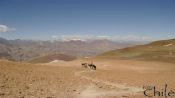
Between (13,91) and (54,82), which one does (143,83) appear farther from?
(13,91)

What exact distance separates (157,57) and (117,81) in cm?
3527

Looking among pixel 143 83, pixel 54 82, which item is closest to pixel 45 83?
pixel 54 82

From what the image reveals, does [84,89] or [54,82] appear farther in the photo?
[54,82]

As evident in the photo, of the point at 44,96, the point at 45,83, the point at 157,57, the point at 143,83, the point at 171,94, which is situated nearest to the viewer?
the point at 44,96

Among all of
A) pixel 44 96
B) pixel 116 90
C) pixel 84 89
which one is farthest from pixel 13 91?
pixel 116 90

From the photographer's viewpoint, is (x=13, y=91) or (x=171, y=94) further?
(x=171, y=94)

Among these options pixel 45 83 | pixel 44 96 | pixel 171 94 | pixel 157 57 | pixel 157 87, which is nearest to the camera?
pixel 44 96

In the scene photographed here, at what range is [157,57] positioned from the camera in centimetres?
6106

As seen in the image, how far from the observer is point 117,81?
28203mm

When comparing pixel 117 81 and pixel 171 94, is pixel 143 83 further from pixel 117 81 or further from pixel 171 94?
pixel 171 94

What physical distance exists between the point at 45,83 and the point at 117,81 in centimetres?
832

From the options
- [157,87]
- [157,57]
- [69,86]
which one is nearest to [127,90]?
[157,87]

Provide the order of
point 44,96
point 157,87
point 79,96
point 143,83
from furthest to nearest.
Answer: point 143,83
point 157,87
point 79,96
point 44,96

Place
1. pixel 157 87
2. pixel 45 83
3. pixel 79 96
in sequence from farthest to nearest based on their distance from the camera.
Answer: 1. pixel 157 87
2. pixel 45 83
3. pixel 79 96
